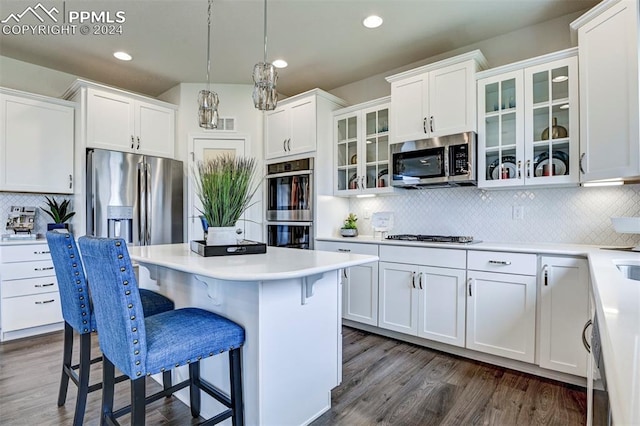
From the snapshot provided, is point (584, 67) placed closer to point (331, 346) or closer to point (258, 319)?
point (331, 346)

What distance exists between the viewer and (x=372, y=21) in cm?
285

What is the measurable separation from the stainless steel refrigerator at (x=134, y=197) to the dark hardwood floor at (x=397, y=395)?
1313 mm

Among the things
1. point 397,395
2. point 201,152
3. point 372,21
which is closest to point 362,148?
point 372,21

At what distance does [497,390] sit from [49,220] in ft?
15.0

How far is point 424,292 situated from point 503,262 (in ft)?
2.26

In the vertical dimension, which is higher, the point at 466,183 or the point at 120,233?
the point at 466,183

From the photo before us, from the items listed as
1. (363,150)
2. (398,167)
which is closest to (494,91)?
(398,167)

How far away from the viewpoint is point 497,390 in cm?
222

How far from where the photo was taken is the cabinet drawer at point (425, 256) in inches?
106

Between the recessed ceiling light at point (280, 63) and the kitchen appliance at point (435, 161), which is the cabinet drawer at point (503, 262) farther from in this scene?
the recessed ceiling light at point (280, 63)

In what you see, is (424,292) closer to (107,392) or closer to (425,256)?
(425,256)

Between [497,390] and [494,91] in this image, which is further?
[494,91]

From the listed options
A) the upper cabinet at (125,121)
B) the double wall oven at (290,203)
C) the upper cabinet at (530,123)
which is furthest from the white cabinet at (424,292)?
the upper cabinet at (125,121)

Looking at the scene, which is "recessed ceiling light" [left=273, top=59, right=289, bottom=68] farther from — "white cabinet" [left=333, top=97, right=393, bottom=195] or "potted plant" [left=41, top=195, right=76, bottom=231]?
"potted plant" [left=41, top=195, right=76, bottom=231]
